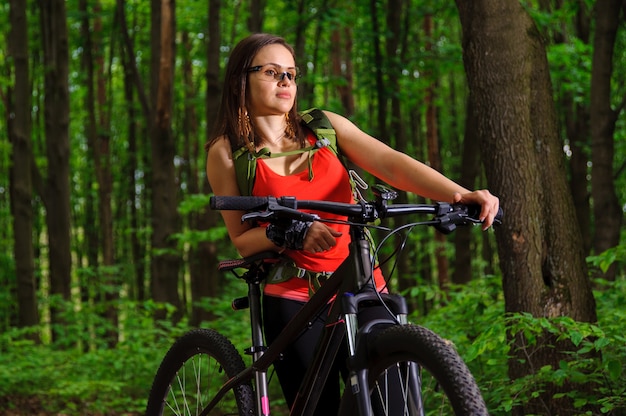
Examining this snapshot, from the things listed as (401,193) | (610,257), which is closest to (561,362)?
(610,257)

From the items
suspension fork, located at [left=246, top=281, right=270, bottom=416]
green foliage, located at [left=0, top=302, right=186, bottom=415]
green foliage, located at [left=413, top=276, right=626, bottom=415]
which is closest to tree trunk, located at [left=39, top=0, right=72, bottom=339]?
green foliage, located at [left=0, top=302, right=186, bottom=415]

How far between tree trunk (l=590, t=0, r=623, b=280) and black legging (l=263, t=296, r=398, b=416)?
260 inches

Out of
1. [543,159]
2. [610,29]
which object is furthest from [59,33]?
[543,159]

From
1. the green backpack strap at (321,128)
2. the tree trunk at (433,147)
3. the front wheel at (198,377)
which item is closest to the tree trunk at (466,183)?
the tree trunk at (433,147)

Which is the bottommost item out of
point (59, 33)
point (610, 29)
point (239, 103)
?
point (239, 103)

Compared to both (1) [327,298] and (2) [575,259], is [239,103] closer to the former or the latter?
(1) [327,298]

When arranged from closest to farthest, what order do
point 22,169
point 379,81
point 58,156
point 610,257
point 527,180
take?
point 527,180, point 610,257, point 22,169, point 379,81, point 58,156

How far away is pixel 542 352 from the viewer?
5039 millimetres

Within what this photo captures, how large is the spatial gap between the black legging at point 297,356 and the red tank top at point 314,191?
0.05 m

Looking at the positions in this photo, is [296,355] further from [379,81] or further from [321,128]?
[379,81]

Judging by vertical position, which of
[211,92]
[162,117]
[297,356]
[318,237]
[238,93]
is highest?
[211,92]

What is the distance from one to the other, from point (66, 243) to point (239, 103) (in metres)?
11.4

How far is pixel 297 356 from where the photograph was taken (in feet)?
10.4

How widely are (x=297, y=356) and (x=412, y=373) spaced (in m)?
0.82
